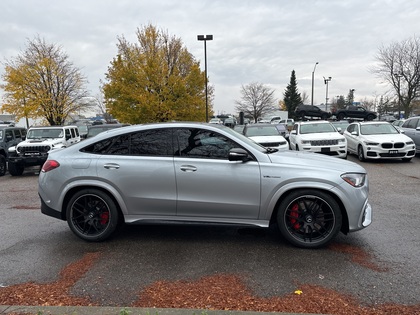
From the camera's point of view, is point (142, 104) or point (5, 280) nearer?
point (5, 280)

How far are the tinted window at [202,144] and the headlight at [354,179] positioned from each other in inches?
57.1

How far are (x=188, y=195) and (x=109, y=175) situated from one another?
1110 millimetres

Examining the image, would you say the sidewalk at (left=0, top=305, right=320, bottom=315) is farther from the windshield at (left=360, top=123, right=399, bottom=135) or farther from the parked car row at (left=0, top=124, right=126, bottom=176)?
the windshield at (left=360, top=123, right=399, bottom=135)

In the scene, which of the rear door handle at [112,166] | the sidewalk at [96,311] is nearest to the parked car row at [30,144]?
the rear door handle at [112,166]

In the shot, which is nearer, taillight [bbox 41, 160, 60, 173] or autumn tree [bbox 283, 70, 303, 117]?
taillight [bbox 41, 160, 60, 173]

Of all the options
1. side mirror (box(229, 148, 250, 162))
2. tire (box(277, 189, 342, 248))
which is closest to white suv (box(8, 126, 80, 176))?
side mirror (box(229, 148, 250, 162))

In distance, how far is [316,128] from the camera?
1306cm

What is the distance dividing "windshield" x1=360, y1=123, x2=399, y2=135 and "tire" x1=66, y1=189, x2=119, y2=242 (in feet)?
37.6

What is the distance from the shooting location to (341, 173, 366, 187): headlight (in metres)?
3.97

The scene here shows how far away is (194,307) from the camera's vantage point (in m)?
2.85

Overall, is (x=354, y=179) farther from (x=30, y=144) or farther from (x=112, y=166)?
(x=30, y=144)

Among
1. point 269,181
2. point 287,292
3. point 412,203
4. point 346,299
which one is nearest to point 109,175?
point 269,181

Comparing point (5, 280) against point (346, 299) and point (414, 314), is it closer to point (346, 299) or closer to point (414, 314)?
point (346, 299)

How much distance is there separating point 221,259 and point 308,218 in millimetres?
1236
